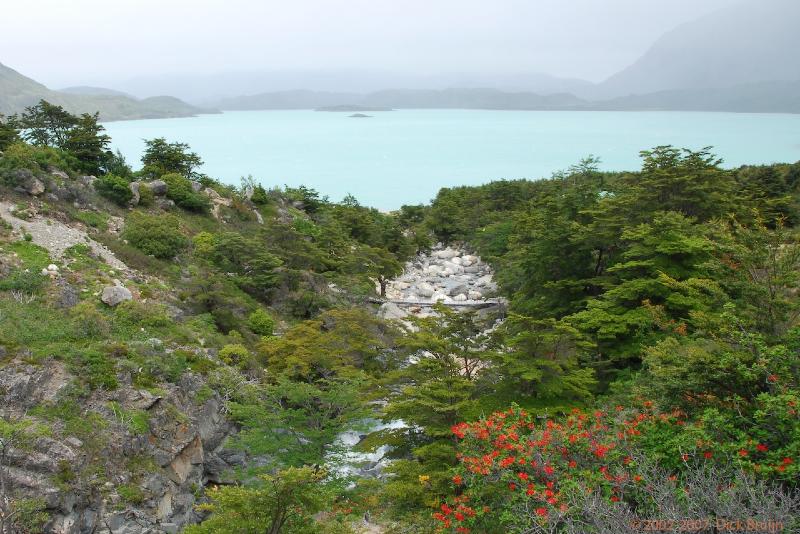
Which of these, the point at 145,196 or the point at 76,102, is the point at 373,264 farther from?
the point at 76,102

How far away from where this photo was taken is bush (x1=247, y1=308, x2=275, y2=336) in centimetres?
1697

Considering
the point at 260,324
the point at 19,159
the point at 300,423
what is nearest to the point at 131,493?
the point at 300,423

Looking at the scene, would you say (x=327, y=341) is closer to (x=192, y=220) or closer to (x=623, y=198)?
(x=623, y=198)

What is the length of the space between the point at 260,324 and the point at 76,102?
148592mm

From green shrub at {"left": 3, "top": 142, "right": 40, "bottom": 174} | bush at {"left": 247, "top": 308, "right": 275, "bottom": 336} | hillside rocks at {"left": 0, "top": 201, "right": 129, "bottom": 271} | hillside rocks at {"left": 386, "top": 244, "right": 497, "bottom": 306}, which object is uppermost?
green shrub at {"left": 3, "top": 142, "right": 40, "bottom": 174}

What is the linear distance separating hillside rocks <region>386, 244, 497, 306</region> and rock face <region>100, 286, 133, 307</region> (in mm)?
14154

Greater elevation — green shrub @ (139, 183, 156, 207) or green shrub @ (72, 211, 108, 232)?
green shrub @ (139, 183, 156, 207)

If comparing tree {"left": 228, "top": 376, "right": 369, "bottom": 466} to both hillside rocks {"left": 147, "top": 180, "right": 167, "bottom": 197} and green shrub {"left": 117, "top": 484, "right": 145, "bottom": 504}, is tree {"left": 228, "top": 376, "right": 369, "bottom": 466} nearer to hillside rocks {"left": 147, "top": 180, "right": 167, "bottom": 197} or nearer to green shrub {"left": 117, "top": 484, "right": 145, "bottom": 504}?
green shrub {"left": 117, "top": 484, "right": 145, "bottom": 504}

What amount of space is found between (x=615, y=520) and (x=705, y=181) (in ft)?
52.9

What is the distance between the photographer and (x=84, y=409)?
30.1 ft

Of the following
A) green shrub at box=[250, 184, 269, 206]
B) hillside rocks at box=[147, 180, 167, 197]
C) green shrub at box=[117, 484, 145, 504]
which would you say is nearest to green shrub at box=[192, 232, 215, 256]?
hillside rocks at box=[147, 180, 167, 197]

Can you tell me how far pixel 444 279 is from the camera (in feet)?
100

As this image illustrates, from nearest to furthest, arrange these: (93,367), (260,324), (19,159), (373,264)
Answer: (93,367)
(260,324)
(19,159)
(373,264)

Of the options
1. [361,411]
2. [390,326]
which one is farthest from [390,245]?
[361,411]
